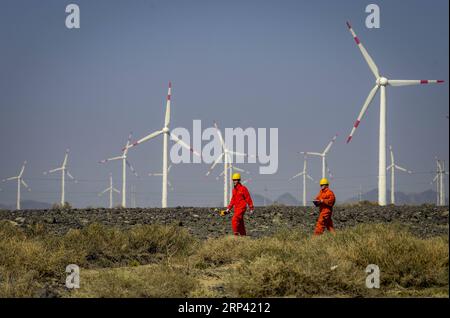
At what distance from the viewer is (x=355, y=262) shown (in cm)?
1340

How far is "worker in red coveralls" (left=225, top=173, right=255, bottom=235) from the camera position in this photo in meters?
19.3

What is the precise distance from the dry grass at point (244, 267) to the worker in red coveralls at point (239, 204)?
5.91 feet

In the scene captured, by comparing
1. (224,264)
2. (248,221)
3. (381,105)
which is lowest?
(224,264)

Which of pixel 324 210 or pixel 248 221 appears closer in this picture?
pixel 324 210

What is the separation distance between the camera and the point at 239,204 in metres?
19.5

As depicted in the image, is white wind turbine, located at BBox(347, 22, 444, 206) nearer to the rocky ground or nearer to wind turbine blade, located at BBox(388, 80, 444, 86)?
wind turbine blade, located at BBox(388, 80, 444, 86)

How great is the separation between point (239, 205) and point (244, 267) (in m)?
7.10

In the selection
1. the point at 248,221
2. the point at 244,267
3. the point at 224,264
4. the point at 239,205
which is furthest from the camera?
the point at 248,221

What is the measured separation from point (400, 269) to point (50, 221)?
16.8m

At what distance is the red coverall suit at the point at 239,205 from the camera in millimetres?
19344

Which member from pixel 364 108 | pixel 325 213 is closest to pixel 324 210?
pixel 325 213

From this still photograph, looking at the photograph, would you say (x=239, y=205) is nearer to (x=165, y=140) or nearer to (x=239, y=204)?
(x=239, y=204)
